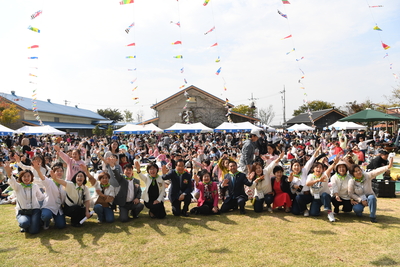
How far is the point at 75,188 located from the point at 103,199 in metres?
0.57

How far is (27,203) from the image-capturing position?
446 cm

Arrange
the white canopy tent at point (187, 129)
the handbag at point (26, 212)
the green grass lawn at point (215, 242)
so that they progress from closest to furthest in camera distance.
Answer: the green grass lawn at point (215, 242)
the handbag at point (26, 212)
the white canopy tent at point (187, 129)

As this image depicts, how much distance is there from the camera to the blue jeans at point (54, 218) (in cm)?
447

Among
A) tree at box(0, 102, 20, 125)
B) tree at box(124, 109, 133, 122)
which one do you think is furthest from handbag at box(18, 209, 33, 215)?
tree at box(124, 109, 133, 122)

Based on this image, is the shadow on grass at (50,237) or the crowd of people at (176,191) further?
the crowd of people at (176,191)

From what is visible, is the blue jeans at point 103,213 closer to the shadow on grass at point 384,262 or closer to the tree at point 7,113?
the shadow on grass at point 384,262

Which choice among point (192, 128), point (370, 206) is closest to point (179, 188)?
point (370, 206)

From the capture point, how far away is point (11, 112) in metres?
27.7

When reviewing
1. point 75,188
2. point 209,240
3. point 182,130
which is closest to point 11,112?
point 182,130

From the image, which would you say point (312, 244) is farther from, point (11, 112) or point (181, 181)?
point (11, 112)

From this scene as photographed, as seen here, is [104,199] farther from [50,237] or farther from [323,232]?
[323,232]

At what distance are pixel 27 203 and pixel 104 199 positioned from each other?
49.4 inches

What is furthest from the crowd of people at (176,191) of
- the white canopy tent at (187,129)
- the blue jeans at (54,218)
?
the white canopy tent at (187,129)

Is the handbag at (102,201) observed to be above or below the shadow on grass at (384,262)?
above
